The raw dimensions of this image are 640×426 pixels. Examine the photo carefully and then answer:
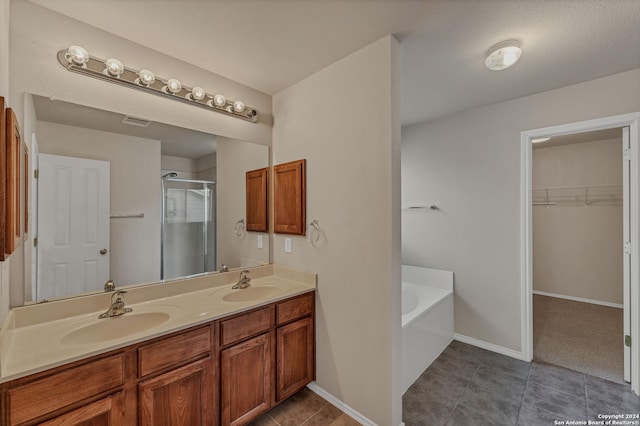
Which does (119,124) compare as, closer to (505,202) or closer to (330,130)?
(330,130)

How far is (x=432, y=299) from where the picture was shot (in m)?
2.71

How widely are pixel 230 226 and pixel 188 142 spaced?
75 cm

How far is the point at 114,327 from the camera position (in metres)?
1.53

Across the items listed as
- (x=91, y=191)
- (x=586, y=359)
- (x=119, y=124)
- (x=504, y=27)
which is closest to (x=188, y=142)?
(x=119, y=124)

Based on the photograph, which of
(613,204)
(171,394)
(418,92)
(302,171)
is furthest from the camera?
(613,204)

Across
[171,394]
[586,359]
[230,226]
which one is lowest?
[586,359]

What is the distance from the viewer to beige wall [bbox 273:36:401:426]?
5.57ft

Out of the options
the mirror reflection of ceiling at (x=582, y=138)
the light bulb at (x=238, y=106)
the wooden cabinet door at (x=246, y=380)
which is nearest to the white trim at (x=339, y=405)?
the wooden cabinet door at (x=246, y=380)

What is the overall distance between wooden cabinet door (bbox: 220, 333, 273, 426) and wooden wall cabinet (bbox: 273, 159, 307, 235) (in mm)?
895

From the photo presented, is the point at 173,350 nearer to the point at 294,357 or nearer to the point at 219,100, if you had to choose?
the point at 294,357

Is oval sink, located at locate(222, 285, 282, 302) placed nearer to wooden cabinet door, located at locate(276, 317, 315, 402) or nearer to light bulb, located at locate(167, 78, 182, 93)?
wooden cabinet door, located at locate(276, 317, 315, 402)

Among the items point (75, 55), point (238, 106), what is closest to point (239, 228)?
point (238, 106)

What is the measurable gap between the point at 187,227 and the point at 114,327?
0.80 meters

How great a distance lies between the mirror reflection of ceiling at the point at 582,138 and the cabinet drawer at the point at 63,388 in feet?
16.5
